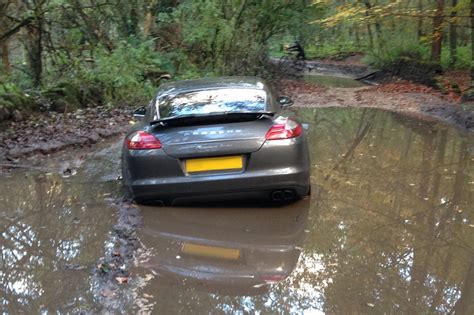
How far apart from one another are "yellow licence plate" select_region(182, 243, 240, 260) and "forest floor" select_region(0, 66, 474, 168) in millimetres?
4438

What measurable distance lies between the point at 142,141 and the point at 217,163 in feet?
2.83

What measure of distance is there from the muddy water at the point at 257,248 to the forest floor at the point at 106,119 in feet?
5.10

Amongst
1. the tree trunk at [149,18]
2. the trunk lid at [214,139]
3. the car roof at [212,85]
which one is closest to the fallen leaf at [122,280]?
the trunk lid at [214,139]

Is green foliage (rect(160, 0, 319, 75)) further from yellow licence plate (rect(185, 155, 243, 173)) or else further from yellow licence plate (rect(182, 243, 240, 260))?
yellow licence plate (rect(182, 243, 240, 260))

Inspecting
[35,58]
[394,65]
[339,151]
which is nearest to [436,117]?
[339,151]

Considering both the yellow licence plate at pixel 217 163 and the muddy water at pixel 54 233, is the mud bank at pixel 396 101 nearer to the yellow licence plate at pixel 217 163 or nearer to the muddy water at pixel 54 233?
the yellow licence plate at pixel 217 163

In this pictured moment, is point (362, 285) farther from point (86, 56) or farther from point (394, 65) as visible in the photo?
point (394, 65)

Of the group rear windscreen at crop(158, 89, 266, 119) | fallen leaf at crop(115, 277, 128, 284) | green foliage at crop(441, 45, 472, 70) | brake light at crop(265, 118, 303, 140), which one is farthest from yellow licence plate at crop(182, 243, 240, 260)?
green foliage at crop(441, 45, 472, 70)

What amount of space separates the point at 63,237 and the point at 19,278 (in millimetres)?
904

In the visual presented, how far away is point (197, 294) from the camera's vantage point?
12.6 ft

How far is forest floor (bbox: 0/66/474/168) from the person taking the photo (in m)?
9.00

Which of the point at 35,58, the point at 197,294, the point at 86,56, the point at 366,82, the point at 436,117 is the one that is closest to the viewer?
the point at 197,294

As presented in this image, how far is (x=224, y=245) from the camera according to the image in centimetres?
479

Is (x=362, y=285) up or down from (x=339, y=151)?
up
